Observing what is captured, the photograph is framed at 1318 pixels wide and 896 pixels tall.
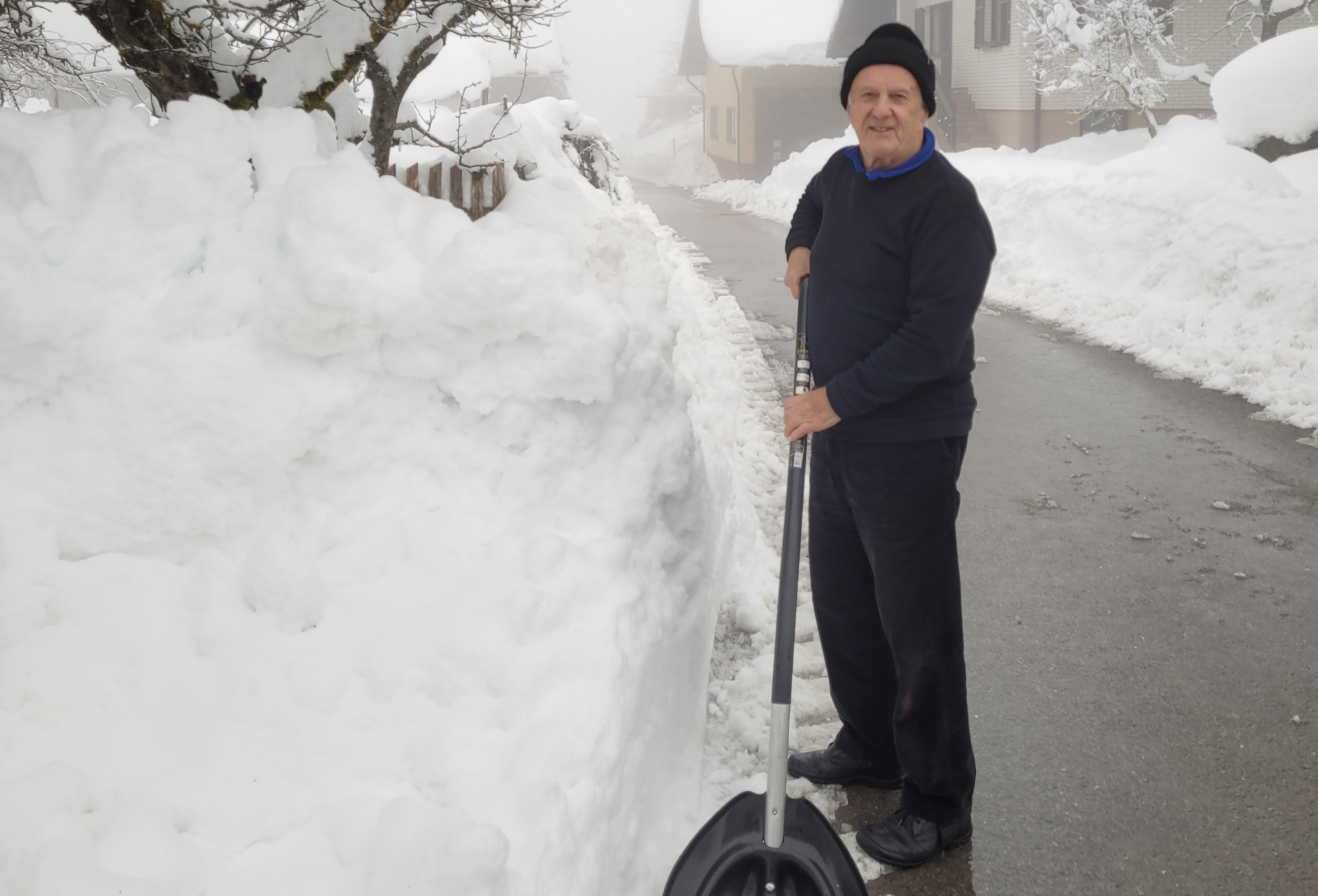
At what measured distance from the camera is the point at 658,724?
9.45 ft

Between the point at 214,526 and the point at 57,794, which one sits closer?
the point at 57,794

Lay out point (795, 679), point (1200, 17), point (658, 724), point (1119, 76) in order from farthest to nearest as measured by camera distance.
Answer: point (1200, 17) < point (1119, 76) < point (795, 679) < point (658, 724)

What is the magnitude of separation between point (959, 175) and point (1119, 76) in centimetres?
1738

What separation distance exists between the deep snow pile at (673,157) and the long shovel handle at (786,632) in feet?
104

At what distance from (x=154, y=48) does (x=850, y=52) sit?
17818 millimetres

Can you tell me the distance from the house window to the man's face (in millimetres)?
22591

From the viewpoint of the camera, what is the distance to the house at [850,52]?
21203 mm

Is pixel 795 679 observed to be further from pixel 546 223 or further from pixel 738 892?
pixel 546 223

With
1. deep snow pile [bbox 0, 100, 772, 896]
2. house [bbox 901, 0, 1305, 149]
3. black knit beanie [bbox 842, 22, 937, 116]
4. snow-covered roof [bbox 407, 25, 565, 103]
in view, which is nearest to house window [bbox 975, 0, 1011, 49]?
house [bbox 901, 0, 1305, 149]

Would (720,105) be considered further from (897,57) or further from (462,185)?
(897,57)

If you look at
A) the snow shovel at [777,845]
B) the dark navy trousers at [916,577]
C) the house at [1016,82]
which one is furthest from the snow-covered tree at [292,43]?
the house at [1016,82]

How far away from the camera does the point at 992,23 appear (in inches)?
906

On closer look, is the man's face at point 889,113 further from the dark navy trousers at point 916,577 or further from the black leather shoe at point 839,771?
the black leather shoe at point 839,771

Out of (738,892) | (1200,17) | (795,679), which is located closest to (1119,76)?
(1200,17)
